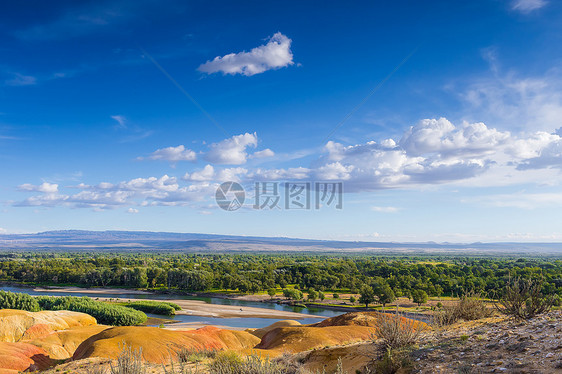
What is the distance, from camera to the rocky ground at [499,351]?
994 centimetres

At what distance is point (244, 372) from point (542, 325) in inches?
404

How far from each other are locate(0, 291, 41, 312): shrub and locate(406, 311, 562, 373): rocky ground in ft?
234

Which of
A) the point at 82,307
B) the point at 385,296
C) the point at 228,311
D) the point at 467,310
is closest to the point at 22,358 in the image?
the point at 467,310

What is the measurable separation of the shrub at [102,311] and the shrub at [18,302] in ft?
8.61

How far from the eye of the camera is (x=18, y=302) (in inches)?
2549

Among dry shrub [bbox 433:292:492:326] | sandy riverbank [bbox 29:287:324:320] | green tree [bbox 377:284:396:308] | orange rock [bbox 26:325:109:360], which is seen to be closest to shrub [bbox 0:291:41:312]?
sandy riverbank [bbox 29:287:324:320]

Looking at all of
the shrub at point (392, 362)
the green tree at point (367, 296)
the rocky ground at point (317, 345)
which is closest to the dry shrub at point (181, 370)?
the rocky ground at point (317, 345)

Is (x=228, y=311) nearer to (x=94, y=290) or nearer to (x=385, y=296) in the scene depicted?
(x=385, y=296)

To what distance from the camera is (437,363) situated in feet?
37.4

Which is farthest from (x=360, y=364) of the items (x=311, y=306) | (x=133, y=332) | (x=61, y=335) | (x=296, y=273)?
(x=296, y=273)

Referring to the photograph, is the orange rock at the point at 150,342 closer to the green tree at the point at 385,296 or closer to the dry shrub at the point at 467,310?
the dry shrub at the point at 467,310

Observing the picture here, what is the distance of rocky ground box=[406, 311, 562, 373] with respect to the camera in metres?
9.94

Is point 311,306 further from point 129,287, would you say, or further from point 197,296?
point 129,287

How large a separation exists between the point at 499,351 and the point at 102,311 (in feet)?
211
